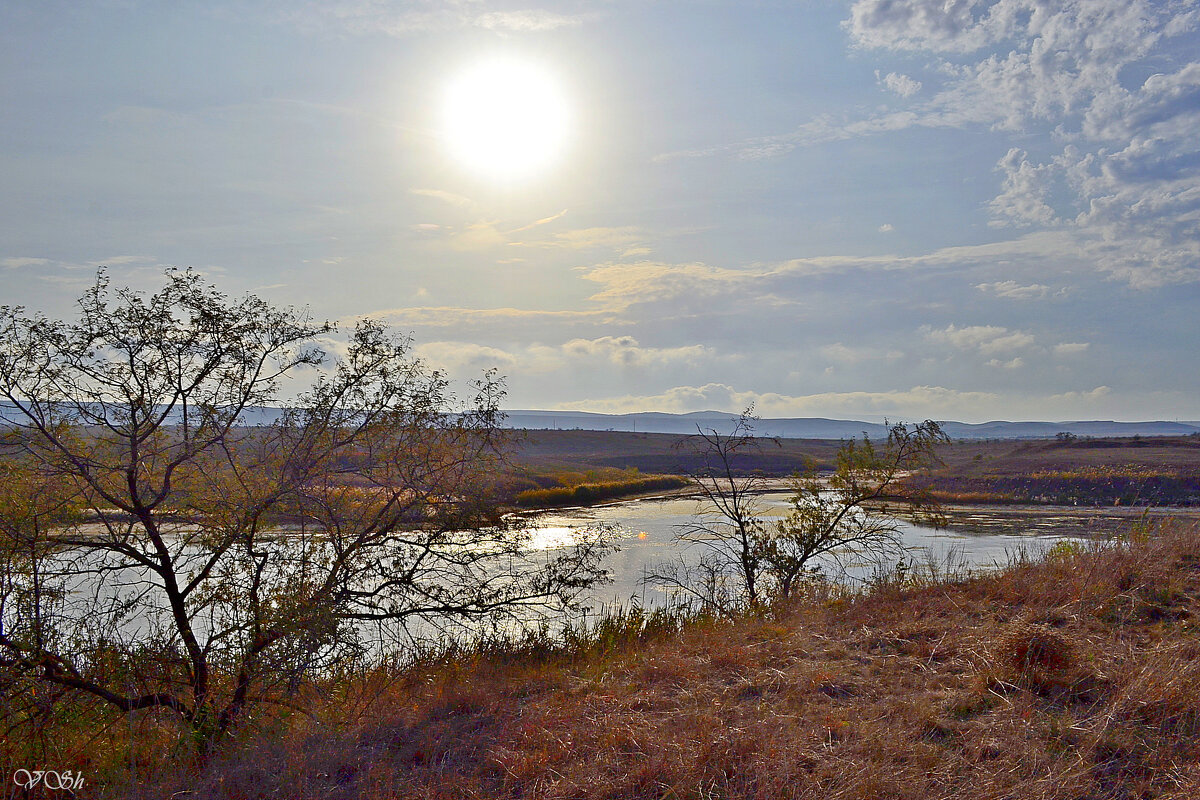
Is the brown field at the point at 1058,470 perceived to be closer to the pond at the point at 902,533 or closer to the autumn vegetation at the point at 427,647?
the pond at the point at 902,533

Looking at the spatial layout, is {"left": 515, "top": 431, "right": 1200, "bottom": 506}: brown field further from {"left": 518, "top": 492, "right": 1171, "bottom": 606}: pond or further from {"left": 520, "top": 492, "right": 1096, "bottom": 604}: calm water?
{"left": 520, "top": 492, "right": 1096, "bottom": 604}: calm water

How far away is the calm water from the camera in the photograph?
54.6ft

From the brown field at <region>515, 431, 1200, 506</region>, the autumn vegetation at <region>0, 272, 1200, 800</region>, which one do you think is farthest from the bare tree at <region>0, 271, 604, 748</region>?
the brown field at <region>515, 431, 1200, 506</region>

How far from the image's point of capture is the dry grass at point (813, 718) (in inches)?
183

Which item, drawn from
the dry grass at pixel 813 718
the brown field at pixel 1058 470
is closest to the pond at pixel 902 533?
the brown field at pixel 1058 470

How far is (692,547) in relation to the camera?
2205 cm

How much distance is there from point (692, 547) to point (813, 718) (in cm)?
1657

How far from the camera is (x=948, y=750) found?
16.2ft

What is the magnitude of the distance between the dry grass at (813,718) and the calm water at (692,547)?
388cm

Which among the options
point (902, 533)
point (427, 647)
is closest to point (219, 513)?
point (427, 647)

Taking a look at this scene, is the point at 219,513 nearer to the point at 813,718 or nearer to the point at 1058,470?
the point at 813,718

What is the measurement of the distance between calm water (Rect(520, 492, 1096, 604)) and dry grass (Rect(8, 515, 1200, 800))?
3882mm

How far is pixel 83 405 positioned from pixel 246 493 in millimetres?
1739

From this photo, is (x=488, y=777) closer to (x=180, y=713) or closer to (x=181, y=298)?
(x=180, y=713)
